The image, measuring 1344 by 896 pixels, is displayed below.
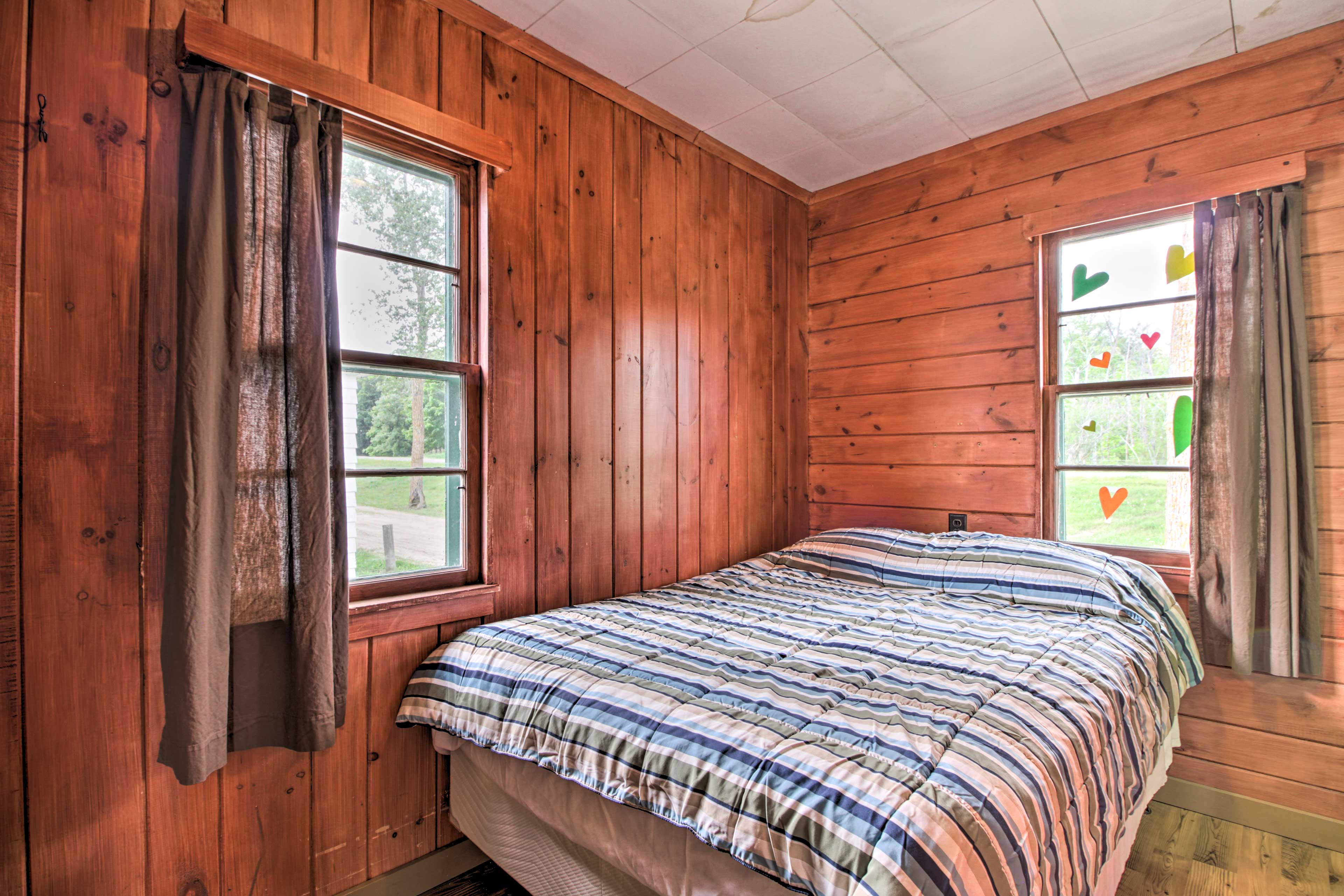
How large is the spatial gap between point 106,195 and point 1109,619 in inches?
104

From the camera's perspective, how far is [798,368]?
10.6ft

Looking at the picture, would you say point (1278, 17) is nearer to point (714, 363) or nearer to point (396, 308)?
point (714, 363)

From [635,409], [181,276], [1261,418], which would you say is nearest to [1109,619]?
[1261,418]

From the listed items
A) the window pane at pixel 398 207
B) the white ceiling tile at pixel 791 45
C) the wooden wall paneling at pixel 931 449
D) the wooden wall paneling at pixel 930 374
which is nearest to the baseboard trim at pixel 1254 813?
the wooden wall paneling at pixel 931 449

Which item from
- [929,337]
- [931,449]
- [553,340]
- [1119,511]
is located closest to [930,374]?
[929,337]

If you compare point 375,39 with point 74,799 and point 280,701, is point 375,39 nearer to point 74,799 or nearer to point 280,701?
point 280,701

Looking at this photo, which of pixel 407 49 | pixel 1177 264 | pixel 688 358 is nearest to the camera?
pixel 407 49

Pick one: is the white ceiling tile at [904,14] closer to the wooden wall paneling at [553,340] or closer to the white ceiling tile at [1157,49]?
the white ceiling tile at [1157,49]

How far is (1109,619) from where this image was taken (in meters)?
1.87

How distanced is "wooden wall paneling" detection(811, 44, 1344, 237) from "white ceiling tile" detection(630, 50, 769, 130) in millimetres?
896

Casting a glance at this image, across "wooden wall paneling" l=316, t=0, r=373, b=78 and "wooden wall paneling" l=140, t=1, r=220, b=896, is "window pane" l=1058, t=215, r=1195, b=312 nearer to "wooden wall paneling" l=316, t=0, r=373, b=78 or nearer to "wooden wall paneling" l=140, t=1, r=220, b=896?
"wooden wall paneling" l=316, t=0, r=373, b=78

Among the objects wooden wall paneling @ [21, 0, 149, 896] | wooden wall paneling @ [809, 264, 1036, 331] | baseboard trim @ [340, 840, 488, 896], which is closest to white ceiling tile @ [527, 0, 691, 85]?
wooden wall paneling @ [21, 0, 149, 896]

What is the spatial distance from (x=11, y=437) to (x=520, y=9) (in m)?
1.60

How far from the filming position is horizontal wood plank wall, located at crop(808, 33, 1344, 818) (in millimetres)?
2053
